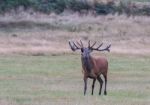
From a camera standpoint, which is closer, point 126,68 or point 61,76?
point 61,76

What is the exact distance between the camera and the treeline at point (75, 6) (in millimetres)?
62062

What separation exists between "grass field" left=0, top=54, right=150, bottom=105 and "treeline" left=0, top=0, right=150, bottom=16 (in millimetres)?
22154

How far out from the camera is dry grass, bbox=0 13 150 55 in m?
44.1

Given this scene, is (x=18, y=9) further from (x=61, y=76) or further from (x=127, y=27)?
(x=61, y=76)

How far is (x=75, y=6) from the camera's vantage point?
6406 centimetres

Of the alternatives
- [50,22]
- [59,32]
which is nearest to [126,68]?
[59,32]

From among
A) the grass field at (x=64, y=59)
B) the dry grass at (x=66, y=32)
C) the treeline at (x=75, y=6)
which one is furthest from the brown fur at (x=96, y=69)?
the treeline at (x=75, y=6)

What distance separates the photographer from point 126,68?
33656mm

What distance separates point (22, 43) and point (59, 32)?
21.5 ft

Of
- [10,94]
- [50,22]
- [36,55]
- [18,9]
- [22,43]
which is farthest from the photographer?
[18,9]

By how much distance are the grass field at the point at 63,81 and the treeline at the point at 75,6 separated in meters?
22.2

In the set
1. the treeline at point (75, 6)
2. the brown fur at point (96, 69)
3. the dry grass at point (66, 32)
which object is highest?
the brown fur at point (96, 69)

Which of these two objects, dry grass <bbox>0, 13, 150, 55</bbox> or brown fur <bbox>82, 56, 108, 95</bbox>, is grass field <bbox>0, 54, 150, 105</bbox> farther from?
dry grass <bbox>0, 13, 150, 55</bbox>

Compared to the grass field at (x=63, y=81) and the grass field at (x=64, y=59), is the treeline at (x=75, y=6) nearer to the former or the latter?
the grass field at (x=64, y=59)
